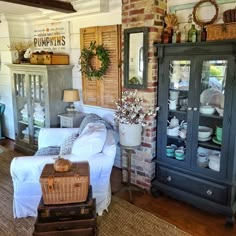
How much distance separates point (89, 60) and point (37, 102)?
1.13m

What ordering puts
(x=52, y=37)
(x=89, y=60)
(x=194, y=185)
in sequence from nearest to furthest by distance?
(x=194, y=185) → (x=89, y=60) → (x=52, y=37)

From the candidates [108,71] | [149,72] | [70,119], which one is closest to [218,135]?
[149,72]

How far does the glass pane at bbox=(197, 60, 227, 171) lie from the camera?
7.47 feet

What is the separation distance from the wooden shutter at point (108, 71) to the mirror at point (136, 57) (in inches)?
20.6

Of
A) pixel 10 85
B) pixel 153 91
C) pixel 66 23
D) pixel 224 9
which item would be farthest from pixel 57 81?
pixel 224 9

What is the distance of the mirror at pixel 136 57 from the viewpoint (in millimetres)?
2584

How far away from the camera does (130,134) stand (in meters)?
2.55

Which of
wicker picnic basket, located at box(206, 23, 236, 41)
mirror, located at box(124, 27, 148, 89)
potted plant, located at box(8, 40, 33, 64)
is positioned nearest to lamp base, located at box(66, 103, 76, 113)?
potted plant, located at box(8, 40, 33, 64)

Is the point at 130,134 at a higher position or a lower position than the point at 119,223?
higher

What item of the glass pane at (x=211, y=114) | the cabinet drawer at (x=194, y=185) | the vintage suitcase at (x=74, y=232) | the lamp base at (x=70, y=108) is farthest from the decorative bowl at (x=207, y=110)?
the lamp base at (x=70, y=108)

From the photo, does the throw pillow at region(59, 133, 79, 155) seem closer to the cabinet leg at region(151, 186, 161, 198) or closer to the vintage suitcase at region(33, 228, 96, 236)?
the vintage suitcase at region(33, 228, 96, 236)

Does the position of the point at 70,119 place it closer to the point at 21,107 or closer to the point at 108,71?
the point at 108,71

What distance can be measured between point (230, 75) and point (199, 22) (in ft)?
2.21

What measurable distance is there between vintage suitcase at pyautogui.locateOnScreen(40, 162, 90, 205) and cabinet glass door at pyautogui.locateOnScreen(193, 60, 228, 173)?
48.9 inches
